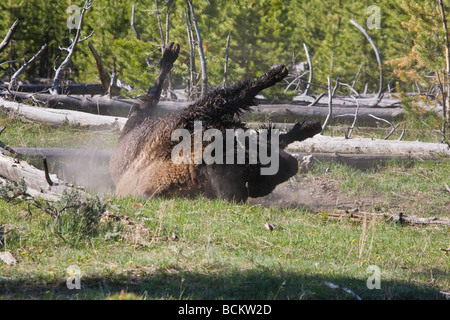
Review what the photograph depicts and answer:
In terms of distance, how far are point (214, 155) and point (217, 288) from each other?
2645mm

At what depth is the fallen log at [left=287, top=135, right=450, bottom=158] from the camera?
30.9 ft

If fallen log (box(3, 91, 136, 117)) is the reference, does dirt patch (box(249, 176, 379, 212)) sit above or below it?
below

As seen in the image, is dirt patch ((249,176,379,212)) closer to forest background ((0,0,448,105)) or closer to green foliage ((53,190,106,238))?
green foliage ((53,190,106,238))

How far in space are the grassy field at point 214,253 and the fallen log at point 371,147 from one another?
240 centimetres

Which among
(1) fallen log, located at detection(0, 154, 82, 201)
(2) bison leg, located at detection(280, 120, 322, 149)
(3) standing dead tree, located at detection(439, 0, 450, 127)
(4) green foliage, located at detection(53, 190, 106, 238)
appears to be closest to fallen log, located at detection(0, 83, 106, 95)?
(1) fallen log, located at detection(0, 154, 82, 201)

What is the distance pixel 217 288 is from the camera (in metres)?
3.91

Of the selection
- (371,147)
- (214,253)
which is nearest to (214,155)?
(214,253)

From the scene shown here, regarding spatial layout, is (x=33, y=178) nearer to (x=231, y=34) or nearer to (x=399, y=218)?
(x=399, y=218)

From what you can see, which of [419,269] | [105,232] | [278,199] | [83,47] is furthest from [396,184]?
[83,47]

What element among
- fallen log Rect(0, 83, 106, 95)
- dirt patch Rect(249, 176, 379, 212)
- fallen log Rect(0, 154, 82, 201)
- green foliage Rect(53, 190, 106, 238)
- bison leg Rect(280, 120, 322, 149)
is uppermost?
fallen log Rect(0, 83, 106, 95)

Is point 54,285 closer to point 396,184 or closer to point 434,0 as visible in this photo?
point 396,184

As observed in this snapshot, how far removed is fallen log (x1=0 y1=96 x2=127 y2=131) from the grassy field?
4.80m

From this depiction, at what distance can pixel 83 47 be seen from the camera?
16859 mm
